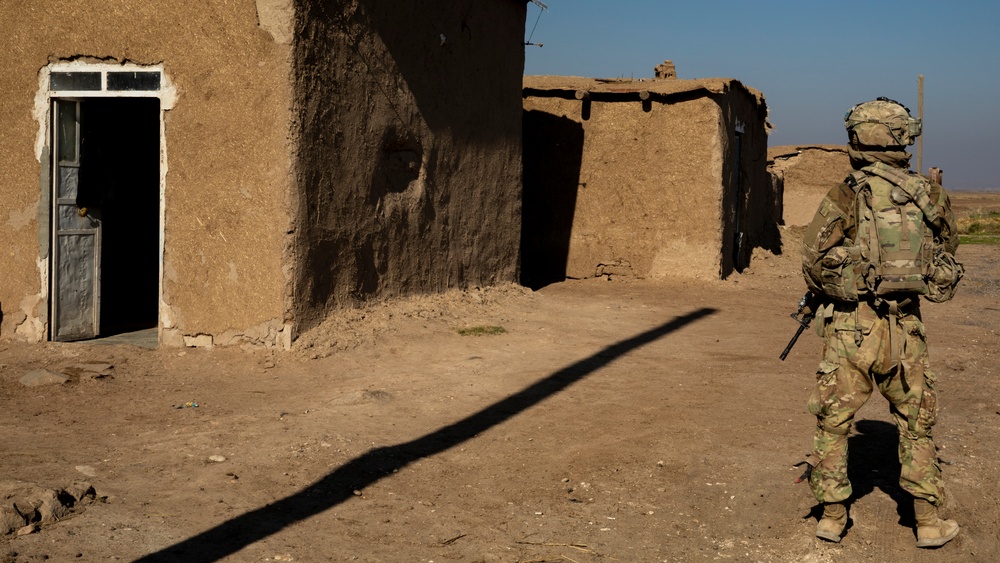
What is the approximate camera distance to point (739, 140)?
44.5ft

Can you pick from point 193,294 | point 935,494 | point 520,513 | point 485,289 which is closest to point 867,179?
point 935,494

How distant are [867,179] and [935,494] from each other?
133cm

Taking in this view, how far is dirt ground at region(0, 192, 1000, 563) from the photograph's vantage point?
13.3 ft

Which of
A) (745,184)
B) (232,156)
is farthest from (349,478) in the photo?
(745,184)

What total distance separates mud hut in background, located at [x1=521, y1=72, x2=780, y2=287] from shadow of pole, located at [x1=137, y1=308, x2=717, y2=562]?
5025 millimetres

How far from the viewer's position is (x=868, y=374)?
13.0 feet

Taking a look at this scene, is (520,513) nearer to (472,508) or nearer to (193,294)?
(472,508)

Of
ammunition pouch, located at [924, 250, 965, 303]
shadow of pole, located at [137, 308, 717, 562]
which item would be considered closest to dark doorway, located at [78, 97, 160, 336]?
shadow of pole, located at [137, 308, 717, 562]

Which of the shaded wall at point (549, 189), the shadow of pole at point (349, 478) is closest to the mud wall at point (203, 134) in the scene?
the shadow of pole at point (349, 478)

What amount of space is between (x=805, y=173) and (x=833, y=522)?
62.2 feet

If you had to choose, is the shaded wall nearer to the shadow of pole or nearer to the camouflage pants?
the shadow of pole

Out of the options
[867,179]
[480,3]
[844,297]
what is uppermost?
[480,3]

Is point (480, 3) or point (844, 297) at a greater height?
point (480, 3)

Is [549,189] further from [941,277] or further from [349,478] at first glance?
[941,277]
